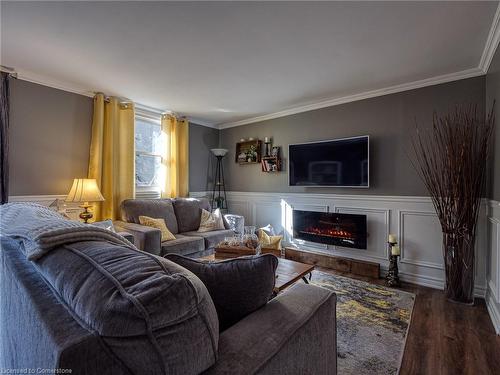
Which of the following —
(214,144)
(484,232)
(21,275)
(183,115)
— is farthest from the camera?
(214,144)

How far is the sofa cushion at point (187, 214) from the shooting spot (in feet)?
12.2

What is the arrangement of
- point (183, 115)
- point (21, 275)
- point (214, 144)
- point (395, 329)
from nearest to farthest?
point (21, 275) < point (395, 329) < point (183, 115) < point (214, 144)

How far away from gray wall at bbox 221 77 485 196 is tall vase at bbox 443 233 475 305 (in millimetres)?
639

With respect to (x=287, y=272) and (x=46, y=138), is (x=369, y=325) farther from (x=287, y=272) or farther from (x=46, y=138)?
(x=46, y=138)

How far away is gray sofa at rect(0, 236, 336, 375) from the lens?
516 millimetres

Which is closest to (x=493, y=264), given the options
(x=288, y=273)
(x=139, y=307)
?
(x=288, y=273)

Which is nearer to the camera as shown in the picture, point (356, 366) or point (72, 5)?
point (356, 366)

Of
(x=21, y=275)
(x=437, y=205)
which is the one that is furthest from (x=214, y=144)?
(x=21, y=275)

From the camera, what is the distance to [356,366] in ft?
5.33

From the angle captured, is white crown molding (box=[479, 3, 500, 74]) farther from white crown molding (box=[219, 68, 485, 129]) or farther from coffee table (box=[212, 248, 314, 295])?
coffee table (box=[212, 248, 314, 295])

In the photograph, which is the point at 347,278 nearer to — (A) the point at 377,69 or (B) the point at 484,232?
(B) the point at 484,232

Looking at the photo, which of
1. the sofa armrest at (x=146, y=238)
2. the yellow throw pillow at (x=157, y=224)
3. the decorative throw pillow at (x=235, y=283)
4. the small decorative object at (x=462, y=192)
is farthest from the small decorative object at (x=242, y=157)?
the decorative throw pillow at (x=235, y=283)

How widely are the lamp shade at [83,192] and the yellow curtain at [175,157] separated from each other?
130cm

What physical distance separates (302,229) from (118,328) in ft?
11.5
